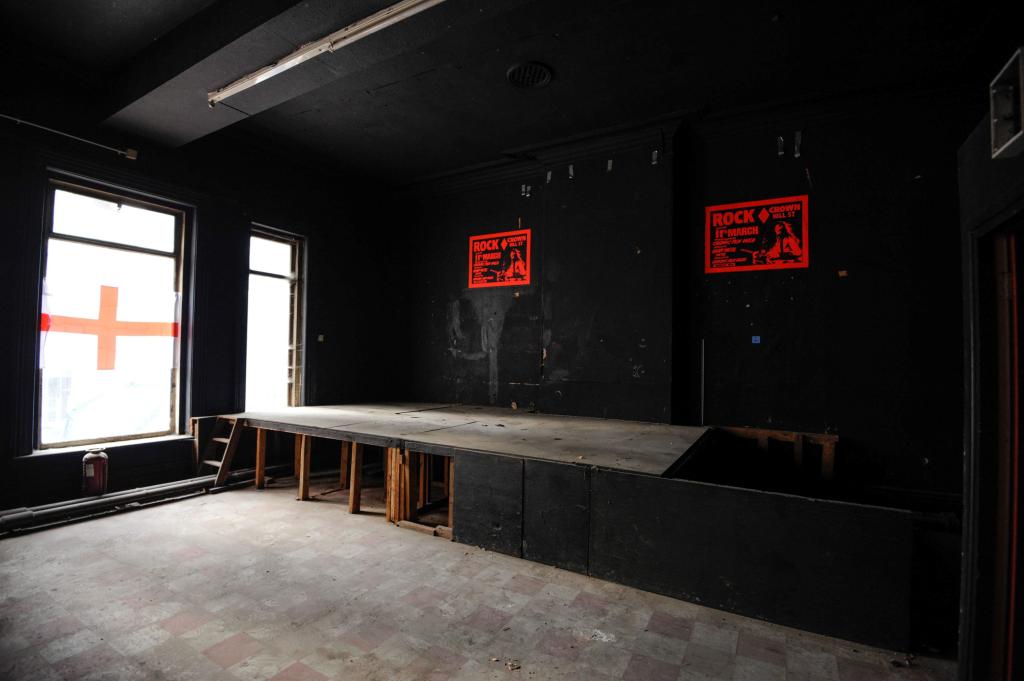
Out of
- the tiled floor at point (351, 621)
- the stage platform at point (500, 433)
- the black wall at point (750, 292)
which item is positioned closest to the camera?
the tiled floor at point (351, 621)

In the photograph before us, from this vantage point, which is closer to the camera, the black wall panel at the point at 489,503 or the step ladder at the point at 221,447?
the black wall panel at the point at 489,503

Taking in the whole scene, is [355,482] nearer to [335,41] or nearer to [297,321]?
[297,321]

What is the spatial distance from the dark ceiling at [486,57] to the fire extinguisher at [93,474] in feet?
8.87

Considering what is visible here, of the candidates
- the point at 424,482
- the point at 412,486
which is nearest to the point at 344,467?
the point at 424,482

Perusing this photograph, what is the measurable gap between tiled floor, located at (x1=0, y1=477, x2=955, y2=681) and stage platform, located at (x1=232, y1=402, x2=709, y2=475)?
67 cm

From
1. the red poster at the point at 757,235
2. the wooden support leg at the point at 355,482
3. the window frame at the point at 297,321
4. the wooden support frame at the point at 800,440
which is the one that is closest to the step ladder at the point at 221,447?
the window frame at the point at 297,321

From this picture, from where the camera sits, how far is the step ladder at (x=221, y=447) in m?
4.45

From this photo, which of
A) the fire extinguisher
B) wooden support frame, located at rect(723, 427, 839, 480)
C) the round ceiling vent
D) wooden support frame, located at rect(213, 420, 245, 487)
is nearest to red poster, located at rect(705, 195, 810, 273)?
wooden support frame, located at rect(723, 427, 839, 480)

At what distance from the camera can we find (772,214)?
445 cm

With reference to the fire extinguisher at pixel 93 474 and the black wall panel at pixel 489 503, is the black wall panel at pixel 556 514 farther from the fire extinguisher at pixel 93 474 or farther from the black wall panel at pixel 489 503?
the fire extinguisher at pixel 93 474

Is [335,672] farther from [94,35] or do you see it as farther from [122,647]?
[94,35]

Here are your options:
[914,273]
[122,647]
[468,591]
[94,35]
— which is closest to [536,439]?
[468,591]

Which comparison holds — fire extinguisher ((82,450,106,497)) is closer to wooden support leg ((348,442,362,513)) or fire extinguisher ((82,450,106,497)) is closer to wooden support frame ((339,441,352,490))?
wooden support frame ((339,441,352,490))

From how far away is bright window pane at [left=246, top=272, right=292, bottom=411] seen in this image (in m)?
5.30
